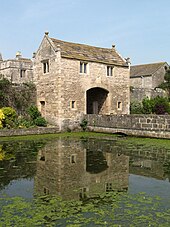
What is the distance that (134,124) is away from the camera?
19.6 m

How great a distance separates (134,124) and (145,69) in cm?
2630

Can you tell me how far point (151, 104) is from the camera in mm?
30984

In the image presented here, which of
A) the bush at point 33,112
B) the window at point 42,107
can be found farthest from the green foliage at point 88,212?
the window at point 42,107

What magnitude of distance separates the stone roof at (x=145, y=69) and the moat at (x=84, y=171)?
2906 cm

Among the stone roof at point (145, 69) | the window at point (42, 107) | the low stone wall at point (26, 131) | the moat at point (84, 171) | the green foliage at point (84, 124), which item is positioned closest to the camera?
the moat at point (84, 171)

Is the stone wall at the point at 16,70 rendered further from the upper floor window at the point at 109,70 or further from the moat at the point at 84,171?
the moat at the point at 84,171

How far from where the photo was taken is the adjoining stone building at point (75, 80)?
2286cm

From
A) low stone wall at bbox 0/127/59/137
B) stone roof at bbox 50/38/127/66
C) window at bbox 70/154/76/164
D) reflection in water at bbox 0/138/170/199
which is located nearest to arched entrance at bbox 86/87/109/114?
stone roof at bbox 50/38/127/66

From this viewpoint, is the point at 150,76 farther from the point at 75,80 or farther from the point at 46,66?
the point at 46,66

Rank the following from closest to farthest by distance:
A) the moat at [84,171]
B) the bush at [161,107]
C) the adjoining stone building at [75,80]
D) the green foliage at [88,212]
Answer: the green foliage at [88,212] → the moat at [84,171] → the adjoining stone building at [75,80] → the bush at [161,107]

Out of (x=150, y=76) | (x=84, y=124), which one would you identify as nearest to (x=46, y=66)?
(x=84, y=124)

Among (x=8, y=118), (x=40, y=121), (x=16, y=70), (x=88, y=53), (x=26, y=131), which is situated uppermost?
(x=16, y=70)

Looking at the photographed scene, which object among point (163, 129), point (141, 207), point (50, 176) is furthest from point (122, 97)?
point (141, 207)

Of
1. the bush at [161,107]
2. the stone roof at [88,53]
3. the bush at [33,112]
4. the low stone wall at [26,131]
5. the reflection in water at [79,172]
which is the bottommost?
the reflection in water at [79,172]
